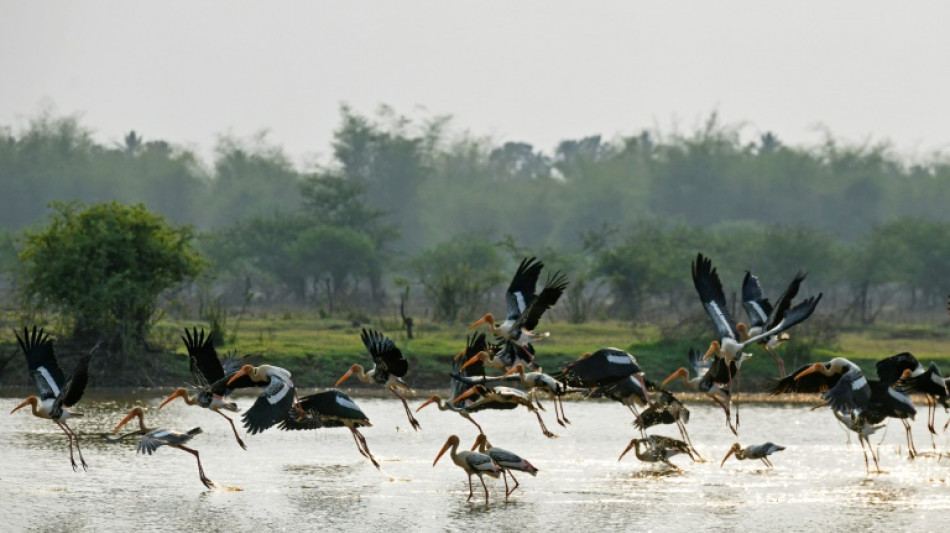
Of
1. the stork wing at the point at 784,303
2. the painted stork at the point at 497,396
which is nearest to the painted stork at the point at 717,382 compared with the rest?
the stork wing at the point at 784,303

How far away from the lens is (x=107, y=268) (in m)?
27.1

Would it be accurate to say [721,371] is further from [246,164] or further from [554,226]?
[246,164]

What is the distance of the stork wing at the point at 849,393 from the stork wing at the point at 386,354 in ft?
14.9

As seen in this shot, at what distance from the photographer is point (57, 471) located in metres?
16.3

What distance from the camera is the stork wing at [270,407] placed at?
14516 mm

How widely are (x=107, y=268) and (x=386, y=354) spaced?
11044mm

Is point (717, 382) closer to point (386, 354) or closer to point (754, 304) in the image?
point (754, 304)

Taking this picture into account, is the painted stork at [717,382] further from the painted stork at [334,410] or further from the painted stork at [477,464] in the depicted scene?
the painted stork at [334,410]

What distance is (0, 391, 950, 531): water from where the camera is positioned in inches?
557

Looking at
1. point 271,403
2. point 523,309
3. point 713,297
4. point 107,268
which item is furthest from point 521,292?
point 107,268

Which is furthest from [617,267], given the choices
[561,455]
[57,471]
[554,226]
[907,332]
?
[554,226]

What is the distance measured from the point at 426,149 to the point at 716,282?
82.9m

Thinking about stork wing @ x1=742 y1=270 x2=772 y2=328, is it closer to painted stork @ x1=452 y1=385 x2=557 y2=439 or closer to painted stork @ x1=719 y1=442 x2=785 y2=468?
painted stork @ x1=719 y1=442 x2=785 y2=468

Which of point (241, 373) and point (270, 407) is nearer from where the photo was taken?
point (270, 407)
